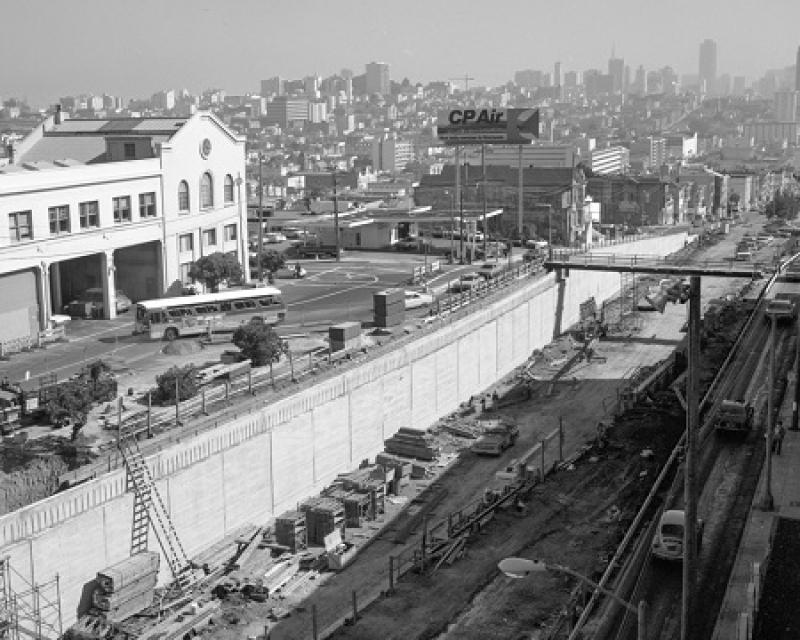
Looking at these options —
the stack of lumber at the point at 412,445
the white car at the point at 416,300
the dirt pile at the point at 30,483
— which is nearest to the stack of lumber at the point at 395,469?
the stack of lumber at the point at 412,445

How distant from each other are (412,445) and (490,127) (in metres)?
43.9

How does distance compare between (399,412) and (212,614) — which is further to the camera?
(399,412)

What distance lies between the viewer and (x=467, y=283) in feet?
189

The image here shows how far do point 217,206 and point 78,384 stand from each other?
2812 centimetres

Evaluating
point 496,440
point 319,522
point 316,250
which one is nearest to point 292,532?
point 319,522

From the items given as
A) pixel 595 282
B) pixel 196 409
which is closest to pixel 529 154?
pixel 595 282

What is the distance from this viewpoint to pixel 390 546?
101 ft

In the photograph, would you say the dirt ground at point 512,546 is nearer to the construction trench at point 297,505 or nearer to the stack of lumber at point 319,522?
the construction trench at point 297,505

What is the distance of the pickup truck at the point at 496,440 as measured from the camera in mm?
38812

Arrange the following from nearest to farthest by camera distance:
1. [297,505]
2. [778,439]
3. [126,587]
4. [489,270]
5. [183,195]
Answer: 1. [126,587]
2. [297,505]
3. [778,439]
4. [183,195]
5. [489,270]

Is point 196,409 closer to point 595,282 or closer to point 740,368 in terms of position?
point 740,368

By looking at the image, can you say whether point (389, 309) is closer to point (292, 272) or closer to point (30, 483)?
point (292, 272)

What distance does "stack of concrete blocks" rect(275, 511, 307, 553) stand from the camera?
30484mm

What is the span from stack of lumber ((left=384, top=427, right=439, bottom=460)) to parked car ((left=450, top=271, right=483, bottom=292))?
1739 cm
